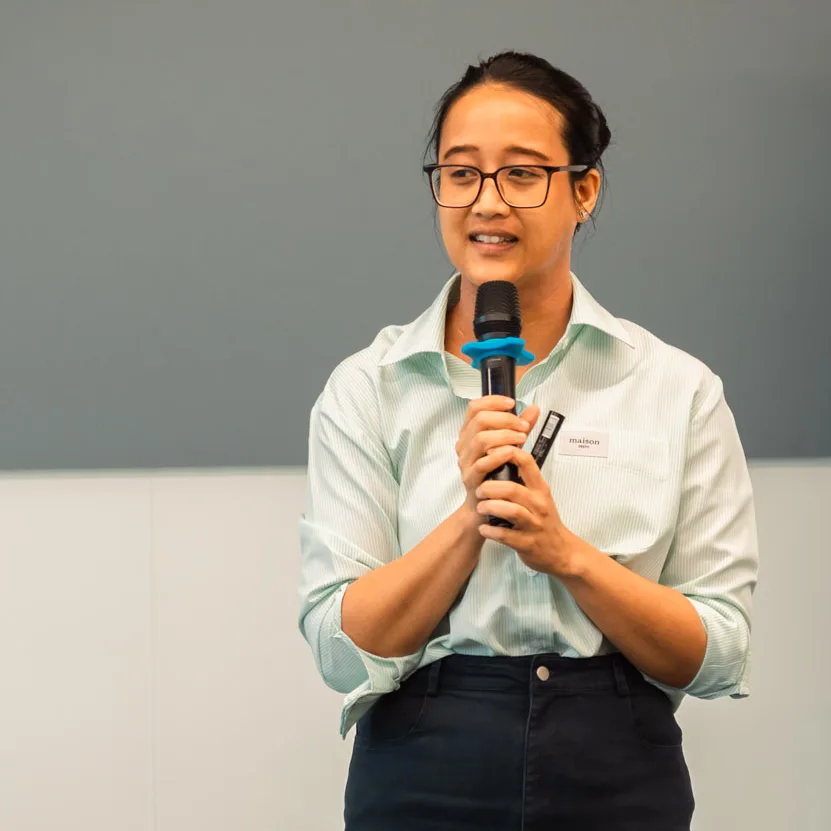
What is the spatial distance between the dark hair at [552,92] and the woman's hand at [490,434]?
1.49ft

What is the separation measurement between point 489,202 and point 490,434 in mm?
375

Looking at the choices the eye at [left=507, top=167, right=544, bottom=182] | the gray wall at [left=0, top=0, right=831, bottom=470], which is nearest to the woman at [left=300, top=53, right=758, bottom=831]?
the eye at [left=507, top=167, right=544, bottom=182]

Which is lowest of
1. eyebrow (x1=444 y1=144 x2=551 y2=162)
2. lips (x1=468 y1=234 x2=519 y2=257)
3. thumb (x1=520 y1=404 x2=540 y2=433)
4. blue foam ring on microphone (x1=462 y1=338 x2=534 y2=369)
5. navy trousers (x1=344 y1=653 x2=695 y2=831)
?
navy trousers (x1=344 y1=653 x2=695 y2=831)

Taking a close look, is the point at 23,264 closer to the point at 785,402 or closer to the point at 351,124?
the point at 351,124

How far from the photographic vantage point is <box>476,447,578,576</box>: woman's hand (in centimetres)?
127

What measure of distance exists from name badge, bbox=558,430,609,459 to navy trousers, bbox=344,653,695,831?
0.26 m

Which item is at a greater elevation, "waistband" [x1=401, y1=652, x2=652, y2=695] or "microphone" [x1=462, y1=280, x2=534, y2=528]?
"microphone" [x1=462, y1=280, x2=534, y2=528]

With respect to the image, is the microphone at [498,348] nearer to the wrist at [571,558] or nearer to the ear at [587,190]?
the wrist at [571,558]

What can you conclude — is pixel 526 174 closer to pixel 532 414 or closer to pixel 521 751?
pixel 532 414

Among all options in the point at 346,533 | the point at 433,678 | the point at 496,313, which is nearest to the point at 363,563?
the point at 346,533

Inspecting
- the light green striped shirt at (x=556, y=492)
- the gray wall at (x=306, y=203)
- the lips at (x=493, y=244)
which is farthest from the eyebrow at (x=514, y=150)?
the gray wall at (x=306, y=203)

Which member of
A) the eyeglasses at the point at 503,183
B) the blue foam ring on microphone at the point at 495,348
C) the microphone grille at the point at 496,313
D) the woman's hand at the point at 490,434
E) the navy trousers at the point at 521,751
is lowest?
the navy trousers at the point at 521,751

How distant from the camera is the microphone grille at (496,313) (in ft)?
4.34

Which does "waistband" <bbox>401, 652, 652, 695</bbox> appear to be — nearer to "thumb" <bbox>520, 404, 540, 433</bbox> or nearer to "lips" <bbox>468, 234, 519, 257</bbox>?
"thumb" <bbox>520, 404, 540, 433</bbox>
